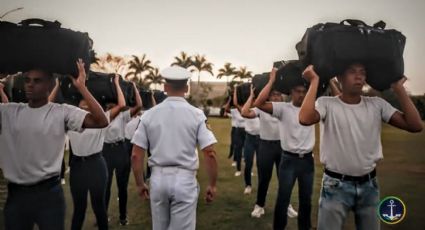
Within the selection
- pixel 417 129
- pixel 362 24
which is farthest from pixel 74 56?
pixel 417 129

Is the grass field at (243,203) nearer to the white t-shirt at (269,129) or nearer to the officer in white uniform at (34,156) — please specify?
the white t-shirt at (269,129)

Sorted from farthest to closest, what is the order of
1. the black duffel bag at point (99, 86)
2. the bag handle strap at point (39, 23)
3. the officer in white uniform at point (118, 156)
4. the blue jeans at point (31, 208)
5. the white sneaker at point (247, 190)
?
the white sneaker at point (247, 190) → the officer in white uniform at point (118, 156) → the black duffel bag at point (99, 86) → the bag handle strap at point (39, 23) → the blue jeans at point (31, 208)

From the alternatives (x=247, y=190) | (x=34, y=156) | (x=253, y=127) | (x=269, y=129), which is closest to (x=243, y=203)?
(x=247, y=190)

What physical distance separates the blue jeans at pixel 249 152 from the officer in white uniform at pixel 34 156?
19.0 ft

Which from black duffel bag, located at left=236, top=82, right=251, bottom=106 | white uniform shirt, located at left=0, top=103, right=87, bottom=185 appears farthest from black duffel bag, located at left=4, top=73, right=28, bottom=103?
black duffel bag, located at left=236, top=82, right=251, bottom=106

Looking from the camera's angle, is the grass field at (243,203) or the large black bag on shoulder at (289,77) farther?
the grass field at (243,203)

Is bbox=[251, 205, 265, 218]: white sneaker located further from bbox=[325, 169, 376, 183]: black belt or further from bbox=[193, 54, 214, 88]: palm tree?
bbox=[193, 54, 214, 88]: palm tree

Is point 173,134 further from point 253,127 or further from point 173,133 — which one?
point 253,127

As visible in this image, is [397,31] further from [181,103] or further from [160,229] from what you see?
[160,229]

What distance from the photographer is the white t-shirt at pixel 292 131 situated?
526cm

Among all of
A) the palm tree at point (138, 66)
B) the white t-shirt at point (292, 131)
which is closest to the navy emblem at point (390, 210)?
the white t-shirt at point (292, 131)

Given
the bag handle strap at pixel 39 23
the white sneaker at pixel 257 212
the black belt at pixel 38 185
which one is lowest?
the white sneaker at pixel 257 212

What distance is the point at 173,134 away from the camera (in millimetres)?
3457

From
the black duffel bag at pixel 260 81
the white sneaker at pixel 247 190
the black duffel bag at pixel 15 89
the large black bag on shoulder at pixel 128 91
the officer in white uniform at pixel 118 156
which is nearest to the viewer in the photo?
the large black bag on shoulder at pixel 128 91
